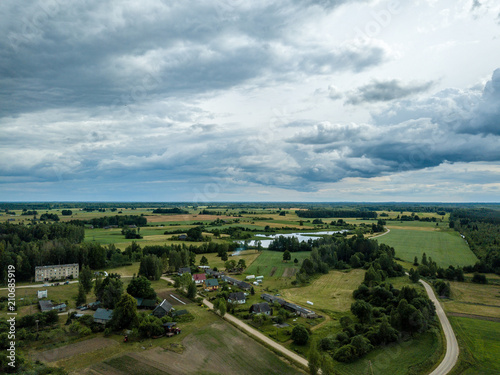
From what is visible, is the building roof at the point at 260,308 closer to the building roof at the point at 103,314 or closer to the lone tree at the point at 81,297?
the building roof at the point at 103,314

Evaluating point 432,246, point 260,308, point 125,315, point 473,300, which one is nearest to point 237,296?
point 260,308

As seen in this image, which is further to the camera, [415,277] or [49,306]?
[415,277]

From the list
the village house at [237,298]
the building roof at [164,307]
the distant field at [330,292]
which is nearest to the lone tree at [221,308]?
the village house at [237,298]

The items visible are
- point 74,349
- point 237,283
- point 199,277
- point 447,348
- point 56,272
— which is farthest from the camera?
point 56,272

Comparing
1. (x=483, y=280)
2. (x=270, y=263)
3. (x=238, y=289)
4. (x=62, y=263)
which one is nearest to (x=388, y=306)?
(x=238, y=289)

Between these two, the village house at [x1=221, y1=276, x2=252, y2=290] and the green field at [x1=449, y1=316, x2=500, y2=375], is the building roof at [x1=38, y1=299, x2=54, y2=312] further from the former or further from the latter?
the green field at [x1=449, y1=316, x2=500, y2=375]

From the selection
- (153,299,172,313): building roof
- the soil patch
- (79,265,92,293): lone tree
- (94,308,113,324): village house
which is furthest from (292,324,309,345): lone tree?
(79,265,92,293): lone tree

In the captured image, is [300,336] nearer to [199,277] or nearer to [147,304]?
[147,304]
